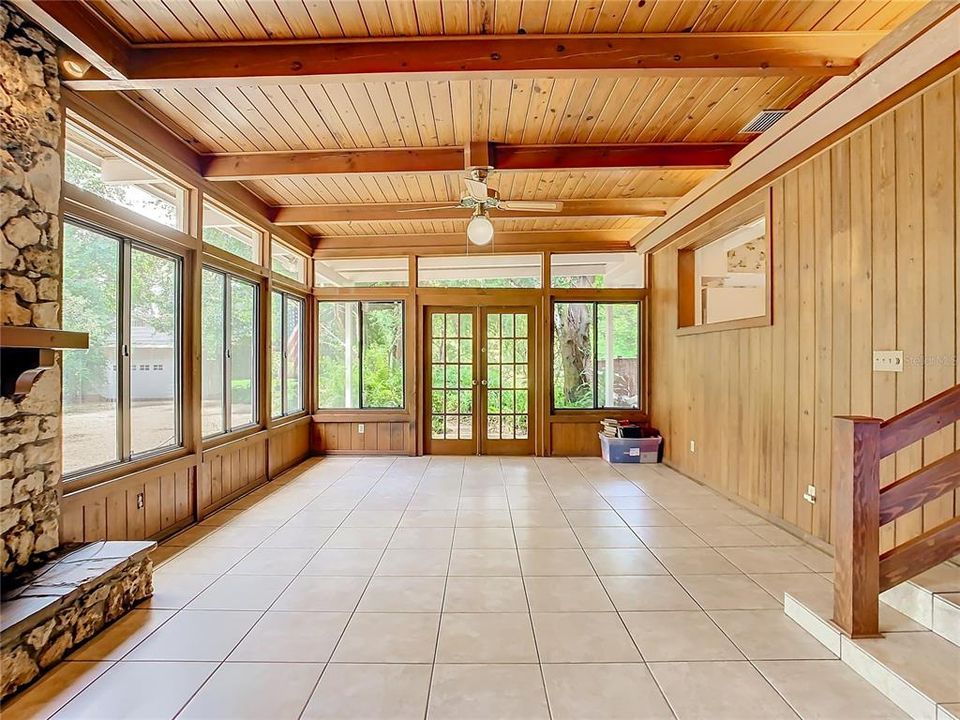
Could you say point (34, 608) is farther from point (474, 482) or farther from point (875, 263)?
point (875, 263)

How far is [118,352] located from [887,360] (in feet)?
15.9

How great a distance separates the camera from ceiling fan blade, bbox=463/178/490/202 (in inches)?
137

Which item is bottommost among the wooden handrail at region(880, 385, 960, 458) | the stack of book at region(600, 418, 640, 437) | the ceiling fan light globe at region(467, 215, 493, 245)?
the stack of book at region(600, 418, 640, 437)

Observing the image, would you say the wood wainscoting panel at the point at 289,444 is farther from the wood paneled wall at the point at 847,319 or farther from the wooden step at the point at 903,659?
the wooden step at the point at 903,659

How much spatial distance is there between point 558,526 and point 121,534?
3092mm

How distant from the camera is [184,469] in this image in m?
3.68

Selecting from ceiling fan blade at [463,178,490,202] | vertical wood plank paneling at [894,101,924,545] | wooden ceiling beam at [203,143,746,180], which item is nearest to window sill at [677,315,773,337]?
vertical wood plank paneling at [894,101,924,545]

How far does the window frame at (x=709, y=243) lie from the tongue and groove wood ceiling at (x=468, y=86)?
482 mm

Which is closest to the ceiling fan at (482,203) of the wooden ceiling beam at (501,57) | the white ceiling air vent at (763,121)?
the wooden ceiling beam at (501,57)

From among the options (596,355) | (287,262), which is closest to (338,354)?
(287,262)

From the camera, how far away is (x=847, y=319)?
9.78ft

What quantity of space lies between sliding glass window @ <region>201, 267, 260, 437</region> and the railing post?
4524mm

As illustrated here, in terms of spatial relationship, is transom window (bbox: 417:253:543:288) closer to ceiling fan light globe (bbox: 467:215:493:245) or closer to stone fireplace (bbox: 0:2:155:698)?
ceiling fan light globe (bbox: 467:215:493:245)

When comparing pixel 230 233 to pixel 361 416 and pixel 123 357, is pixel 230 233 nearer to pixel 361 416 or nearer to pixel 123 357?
pixel 123 357
